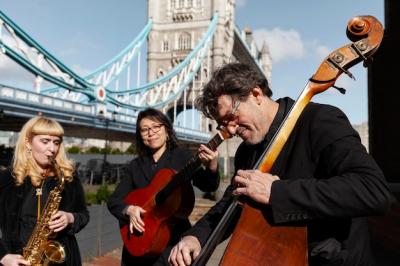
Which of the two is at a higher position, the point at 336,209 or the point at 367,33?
the point at 367,33

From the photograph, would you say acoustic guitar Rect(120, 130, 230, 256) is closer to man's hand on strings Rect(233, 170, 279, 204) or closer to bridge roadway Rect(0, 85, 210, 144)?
man's hand on strings Rect(233, 170, 279, 204)

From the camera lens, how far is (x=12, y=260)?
2.30m

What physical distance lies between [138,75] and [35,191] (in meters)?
38.3

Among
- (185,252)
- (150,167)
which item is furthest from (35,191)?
(185,252)

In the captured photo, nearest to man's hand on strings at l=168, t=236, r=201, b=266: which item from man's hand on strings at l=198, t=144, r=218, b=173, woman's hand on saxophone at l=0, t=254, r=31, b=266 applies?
man's hand on strings at l=198, t=144, r=218, b=173

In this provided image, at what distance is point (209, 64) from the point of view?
48.6 meters

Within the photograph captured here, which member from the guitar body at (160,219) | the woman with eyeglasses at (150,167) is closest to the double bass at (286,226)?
the guitar body at (160,219)

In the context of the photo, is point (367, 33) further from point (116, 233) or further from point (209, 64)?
point (209, 64)

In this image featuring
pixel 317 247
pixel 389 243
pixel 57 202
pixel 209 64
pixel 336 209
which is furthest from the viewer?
pixel 209 64

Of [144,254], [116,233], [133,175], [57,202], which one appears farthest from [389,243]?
[116,233]

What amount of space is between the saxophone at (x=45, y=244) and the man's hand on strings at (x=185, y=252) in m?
1.14

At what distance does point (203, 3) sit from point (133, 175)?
169ft

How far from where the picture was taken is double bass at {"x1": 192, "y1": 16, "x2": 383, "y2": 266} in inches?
50.2

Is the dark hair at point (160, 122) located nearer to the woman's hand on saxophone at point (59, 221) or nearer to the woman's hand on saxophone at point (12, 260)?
the woman's hand on saxophone at point (59, 221)
